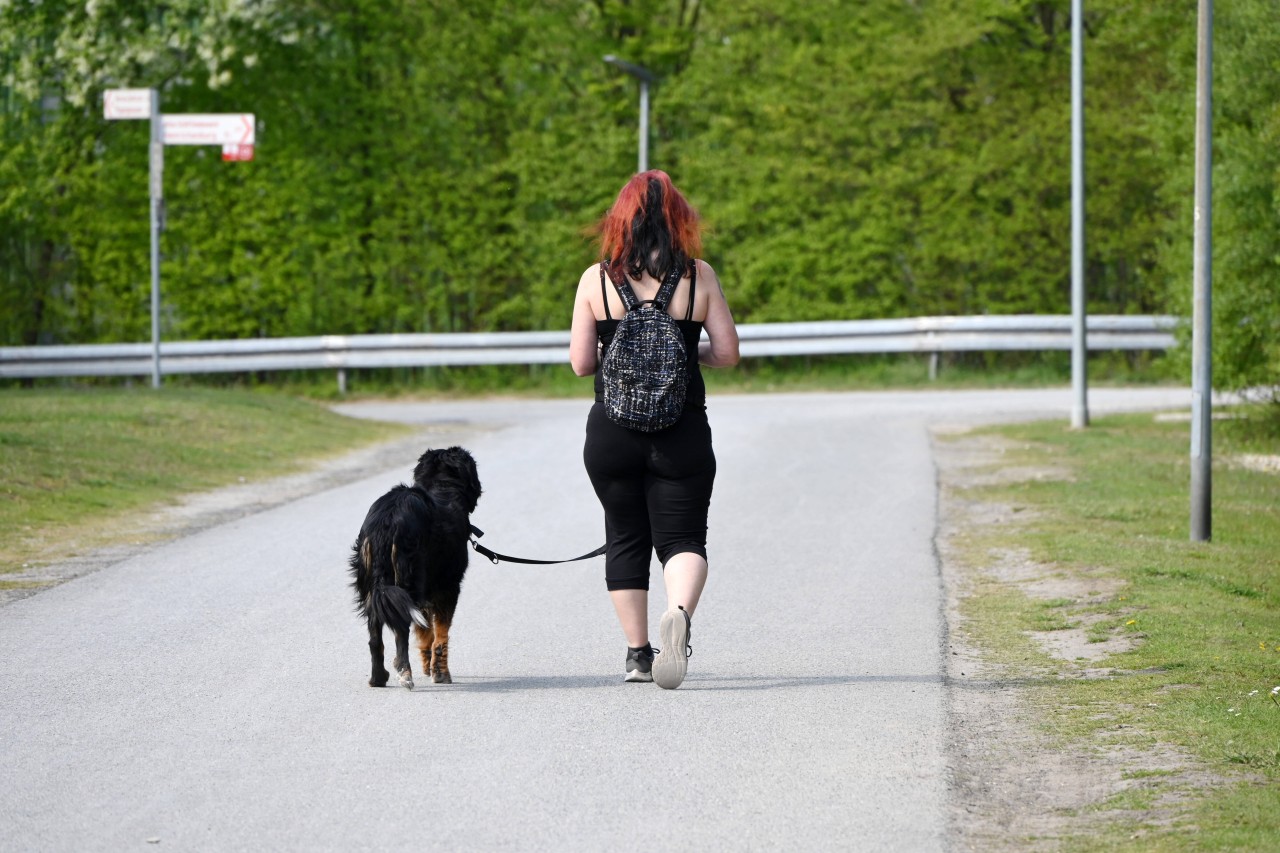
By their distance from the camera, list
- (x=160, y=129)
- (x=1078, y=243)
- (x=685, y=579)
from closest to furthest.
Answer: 1. (x=685, y=579)
2. (x=1078, y=243)
3. (x=160, y=129)

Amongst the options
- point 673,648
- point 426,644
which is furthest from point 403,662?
point 673,648

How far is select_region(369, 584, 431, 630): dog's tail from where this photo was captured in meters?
6.83

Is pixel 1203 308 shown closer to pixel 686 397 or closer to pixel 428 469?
pixel 686 397

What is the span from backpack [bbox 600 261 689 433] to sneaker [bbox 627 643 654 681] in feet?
3.39

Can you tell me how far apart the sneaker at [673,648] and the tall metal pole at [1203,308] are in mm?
5360

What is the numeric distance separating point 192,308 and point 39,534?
769 inches

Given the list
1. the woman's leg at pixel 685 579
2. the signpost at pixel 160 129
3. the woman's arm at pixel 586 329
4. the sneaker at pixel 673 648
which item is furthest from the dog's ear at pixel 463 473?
the signpost at pixel 160 129

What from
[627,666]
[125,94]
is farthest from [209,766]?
[125,94]

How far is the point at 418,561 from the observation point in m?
6.93

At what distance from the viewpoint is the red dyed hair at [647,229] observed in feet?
22.4

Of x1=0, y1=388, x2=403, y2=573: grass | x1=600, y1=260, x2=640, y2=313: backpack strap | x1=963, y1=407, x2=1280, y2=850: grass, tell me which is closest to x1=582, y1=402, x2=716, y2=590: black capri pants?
x1=600, y1=260, x2=640, y2=313: backpack strap

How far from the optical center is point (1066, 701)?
23.0ft

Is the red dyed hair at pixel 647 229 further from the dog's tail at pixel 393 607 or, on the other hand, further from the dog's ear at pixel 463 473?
the dog's tail at pixel 393 607

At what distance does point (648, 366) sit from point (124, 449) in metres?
10.3
